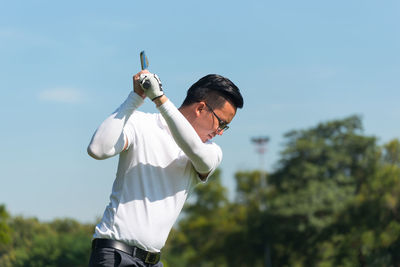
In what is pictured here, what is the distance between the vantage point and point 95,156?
3.65 metres

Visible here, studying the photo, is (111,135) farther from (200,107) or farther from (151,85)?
(200,107)

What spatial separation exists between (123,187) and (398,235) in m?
36.4

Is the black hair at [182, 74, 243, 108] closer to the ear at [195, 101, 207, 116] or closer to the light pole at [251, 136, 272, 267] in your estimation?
the ear at [195, 101, 207, 116]

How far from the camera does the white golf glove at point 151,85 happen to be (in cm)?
363

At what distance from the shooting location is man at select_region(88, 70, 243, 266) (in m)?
3.67

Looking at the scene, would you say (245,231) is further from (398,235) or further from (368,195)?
(398,235)

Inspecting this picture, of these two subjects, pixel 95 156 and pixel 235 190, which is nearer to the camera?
pixel 95 156

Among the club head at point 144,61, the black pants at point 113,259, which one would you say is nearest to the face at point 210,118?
the club head at point 144,61

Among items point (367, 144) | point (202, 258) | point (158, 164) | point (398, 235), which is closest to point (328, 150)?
point (367, 144)

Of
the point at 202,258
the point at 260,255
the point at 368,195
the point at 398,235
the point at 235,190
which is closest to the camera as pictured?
the point at 398,235

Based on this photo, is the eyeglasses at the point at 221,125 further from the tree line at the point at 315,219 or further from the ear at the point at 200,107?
the tree line at the point at 315,219

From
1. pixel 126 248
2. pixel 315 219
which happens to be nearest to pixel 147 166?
pixel 126 248

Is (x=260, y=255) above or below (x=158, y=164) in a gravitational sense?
above

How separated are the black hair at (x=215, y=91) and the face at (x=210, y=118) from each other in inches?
1.5
